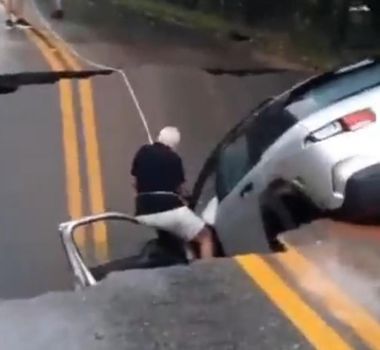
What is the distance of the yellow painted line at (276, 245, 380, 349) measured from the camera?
4.89 m

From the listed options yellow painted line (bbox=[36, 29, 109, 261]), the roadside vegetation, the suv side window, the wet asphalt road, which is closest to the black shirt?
the suv side window

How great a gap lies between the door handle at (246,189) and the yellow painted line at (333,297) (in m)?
1.33

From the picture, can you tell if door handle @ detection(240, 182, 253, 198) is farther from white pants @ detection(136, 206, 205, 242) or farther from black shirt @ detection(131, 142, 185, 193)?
black shirt @ detection(131, 142, 185, 193)

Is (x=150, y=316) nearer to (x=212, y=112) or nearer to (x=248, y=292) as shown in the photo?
(x=248, y=292)

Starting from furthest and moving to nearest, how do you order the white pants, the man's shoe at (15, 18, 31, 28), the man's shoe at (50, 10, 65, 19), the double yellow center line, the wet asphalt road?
the man's shoe at (50, 10, 65, 19), the man's shoe at (15, 18, 31, 28), the double yellow center line, the wet asphalt road, the white pants

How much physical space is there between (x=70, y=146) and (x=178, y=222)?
19.5 ft

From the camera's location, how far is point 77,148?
14.7 meters

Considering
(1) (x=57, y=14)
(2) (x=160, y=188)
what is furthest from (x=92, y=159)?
(1) (x=57, y=14)

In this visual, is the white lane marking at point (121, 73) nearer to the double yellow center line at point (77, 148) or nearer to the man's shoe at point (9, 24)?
the double yellow center line at point (77, 148)

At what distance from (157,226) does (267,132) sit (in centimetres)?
191

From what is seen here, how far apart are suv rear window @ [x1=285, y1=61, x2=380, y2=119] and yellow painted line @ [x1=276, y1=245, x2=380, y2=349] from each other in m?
1.36

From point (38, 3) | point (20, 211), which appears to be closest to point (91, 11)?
point (38, 3)

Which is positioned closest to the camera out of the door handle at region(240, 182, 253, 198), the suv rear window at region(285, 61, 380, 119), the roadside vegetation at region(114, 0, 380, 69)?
the suv rear window at region(285, 61, 380, 119)

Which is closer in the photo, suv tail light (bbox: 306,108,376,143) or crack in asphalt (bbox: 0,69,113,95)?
suv tail light (bbox: 306,108,376,143)
